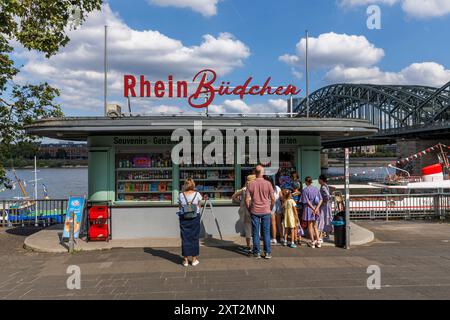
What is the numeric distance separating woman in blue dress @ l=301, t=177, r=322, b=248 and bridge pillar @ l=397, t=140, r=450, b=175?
60178 millimetres

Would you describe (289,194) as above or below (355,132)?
below

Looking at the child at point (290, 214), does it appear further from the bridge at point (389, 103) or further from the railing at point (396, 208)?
Result: the bridge at point (389, 103)

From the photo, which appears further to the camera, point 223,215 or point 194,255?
point 223,215

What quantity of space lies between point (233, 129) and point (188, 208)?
3230 mm

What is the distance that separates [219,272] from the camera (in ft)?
23.6

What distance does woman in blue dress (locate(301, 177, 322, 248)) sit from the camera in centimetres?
928

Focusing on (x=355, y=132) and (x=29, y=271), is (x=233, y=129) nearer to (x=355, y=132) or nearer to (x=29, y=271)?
(x=355, y=132)

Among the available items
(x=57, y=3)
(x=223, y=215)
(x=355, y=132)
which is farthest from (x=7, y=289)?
(x=355, y=132)

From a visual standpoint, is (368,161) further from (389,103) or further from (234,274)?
(234,274)

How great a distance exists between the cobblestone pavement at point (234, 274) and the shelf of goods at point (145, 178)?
6.49 feet

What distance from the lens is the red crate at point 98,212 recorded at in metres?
9.81

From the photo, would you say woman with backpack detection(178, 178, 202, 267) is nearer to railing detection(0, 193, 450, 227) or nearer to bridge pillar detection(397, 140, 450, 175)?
railing detection(0, 193, 450, 227)

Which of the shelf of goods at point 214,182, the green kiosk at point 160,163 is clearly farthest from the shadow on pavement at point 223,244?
the shelf of goods at point 214,182

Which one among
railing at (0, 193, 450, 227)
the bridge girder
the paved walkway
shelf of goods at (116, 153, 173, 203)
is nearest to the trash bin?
the paved walkway
